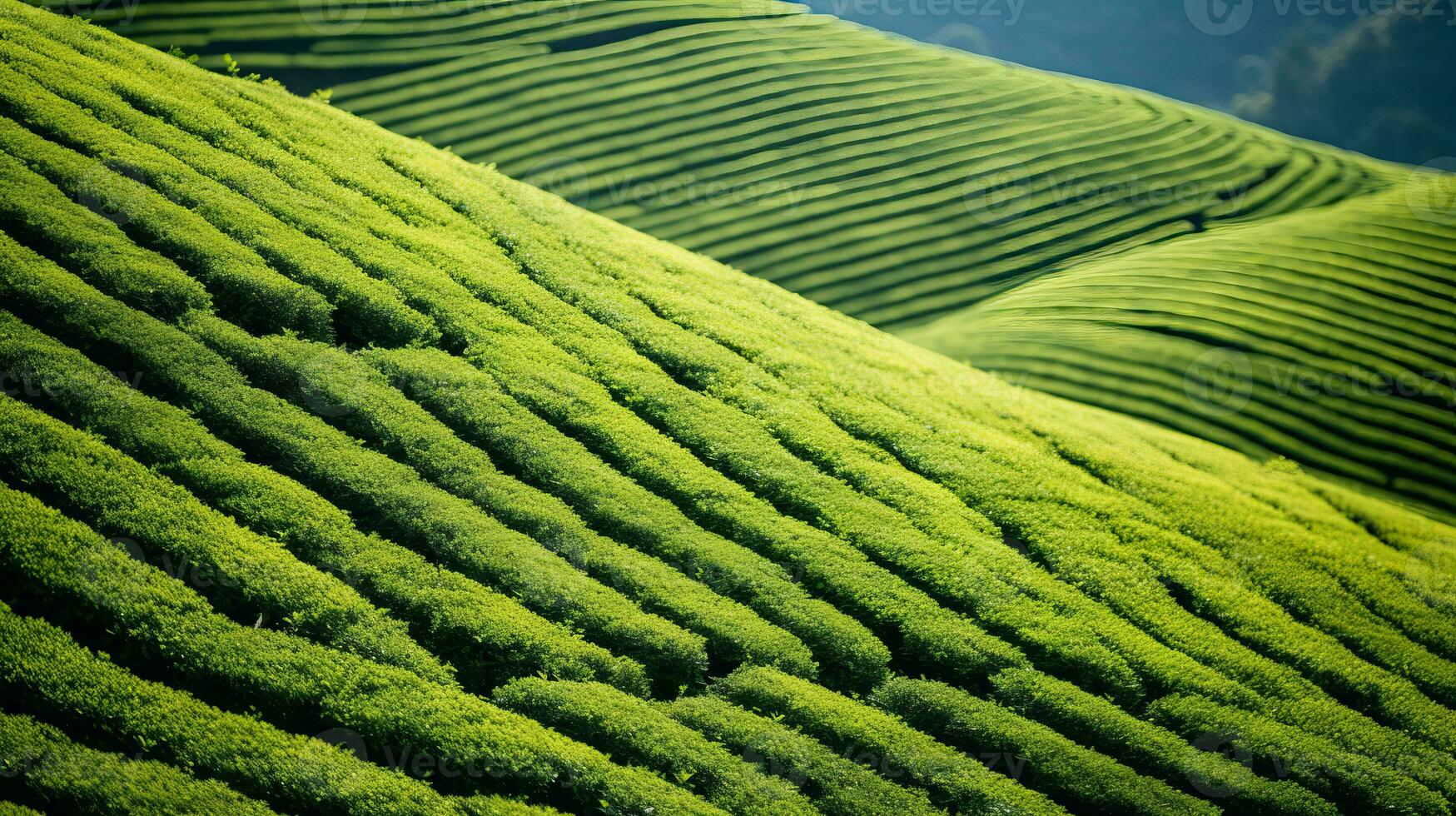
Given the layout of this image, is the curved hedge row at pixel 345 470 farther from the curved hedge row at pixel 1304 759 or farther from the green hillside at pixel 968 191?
the green hillside at pixel 968 191

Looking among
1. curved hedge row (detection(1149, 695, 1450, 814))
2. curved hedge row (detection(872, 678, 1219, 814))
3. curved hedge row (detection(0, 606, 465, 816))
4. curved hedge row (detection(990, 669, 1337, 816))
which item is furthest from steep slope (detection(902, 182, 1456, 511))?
curved hedge row (detection(0, 606, 465, 816))

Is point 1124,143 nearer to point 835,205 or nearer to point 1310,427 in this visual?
point 835,205

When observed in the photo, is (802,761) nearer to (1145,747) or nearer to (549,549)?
(549,549)

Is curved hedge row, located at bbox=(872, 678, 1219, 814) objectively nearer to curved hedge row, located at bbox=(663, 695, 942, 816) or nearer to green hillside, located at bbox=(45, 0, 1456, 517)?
curved hedge row, located at bbox=(663, 695, 942, 816)

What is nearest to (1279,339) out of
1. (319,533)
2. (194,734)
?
(319,533)

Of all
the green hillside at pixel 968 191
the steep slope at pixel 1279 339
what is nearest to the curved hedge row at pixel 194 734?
the steep slope at pixel 1279 339

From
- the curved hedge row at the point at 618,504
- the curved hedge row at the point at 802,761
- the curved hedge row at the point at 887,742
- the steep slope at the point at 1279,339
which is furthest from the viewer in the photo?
the steep slope at the point at 1279,339
